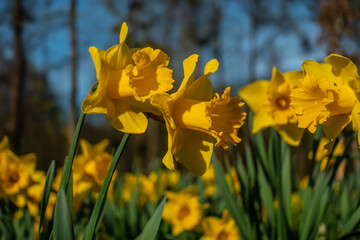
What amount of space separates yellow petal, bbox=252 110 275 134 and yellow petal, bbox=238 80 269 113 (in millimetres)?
35

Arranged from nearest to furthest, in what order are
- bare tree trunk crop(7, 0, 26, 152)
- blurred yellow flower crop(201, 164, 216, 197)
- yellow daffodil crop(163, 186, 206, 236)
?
yellow daffodil crop(163, 186, 206, 236), blurred yellow flower crop(201, 164, 216, 197), bare tree trunk crop(7, 0, 26, 152)

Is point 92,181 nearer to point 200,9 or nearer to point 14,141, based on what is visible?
point 14,141

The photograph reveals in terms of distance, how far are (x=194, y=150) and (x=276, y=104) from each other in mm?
770

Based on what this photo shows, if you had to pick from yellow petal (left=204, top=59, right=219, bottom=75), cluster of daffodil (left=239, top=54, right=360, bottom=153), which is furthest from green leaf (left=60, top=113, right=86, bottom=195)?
cluster of daffodil (left=239, top=54, right=360, bottom=153)

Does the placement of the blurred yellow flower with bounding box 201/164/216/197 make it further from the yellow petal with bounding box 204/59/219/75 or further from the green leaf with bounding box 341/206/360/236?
the yellow petal with bounding box 204/59/219/75

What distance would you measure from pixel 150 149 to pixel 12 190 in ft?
31.9

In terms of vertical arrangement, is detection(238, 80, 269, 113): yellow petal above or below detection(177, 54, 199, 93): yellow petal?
below

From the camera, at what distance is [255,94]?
160cm

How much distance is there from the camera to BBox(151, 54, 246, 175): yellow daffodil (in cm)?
69

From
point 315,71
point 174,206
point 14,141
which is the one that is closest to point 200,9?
point 14,141

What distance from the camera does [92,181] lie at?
4.99 feet

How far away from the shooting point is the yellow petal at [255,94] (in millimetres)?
1568

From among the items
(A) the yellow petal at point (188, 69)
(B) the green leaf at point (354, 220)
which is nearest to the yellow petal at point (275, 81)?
(B) the green leaf at point (354, 220)

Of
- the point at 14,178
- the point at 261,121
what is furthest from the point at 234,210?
the point at 14,178
